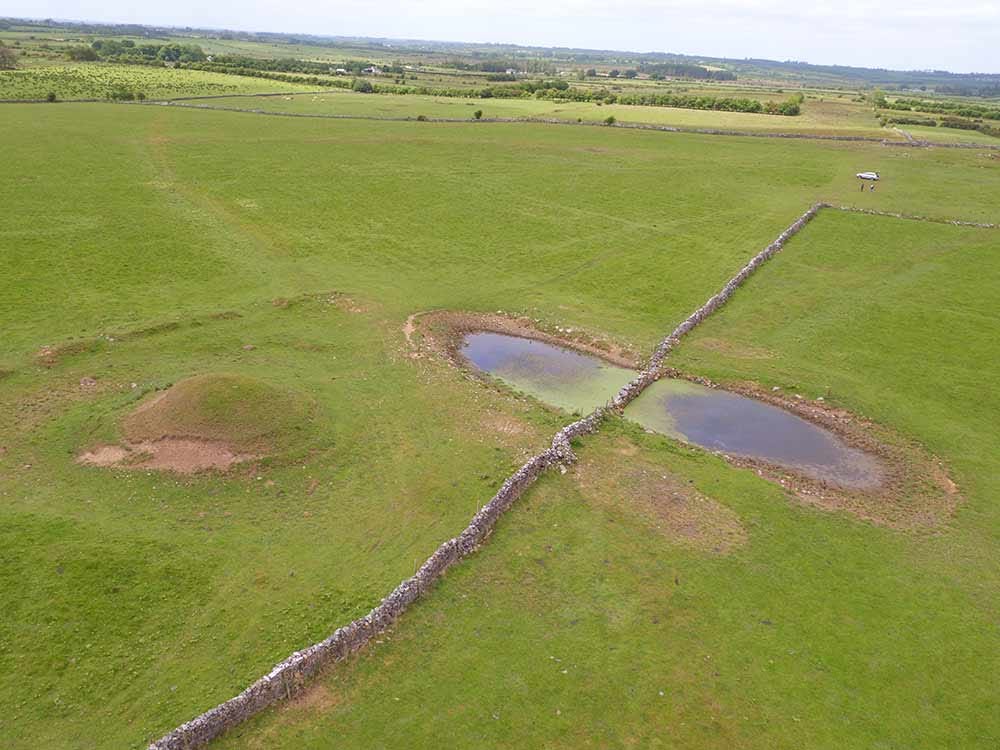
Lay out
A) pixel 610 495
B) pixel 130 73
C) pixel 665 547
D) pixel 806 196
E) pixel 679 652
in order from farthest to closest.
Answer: pixel 130 73
pixel 806 196
pixel 610 495
pixel 665 547
pixel 679 652

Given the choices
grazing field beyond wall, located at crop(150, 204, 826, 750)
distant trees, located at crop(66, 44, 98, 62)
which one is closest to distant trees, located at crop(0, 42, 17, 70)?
distant trees, located at crop(66, 44, 98, 62)

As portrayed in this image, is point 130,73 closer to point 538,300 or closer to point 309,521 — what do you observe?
point 538,300

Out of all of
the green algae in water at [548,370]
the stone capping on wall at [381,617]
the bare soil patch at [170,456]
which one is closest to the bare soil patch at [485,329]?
the green algae in water at [548,370]

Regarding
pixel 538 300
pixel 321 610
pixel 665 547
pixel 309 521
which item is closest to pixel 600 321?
pixel 538 300

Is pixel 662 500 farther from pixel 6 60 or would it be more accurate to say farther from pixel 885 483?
pixel 6 60

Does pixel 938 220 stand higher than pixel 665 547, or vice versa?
pixel 938 220

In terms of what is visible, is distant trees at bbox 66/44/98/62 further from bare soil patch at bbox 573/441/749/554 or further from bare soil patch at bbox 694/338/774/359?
bare soil patch at bbox 573/441/749/554
